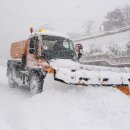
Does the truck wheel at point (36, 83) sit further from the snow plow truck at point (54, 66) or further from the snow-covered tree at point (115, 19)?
the snow-covered tree at point (115, 19)

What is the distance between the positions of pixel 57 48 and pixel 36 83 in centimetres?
159

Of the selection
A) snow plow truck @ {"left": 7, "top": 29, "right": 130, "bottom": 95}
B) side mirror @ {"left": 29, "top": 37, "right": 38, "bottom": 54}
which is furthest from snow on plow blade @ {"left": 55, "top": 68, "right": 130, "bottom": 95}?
side mirror @ {"left": 29, "top": 37, "right": 38, "bottom": 54}

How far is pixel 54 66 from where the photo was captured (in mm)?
10195

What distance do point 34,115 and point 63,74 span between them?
159 centimetres

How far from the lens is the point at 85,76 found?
9.45 meters

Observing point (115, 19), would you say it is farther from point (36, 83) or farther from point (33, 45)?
point (36, 83)

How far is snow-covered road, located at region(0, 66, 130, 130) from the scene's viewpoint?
7.62 meters

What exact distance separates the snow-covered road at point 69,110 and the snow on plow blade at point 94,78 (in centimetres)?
27

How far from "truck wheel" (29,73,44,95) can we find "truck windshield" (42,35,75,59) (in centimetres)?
83

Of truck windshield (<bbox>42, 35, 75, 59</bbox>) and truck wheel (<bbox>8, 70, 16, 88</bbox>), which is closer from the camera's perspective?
truck windshield (<bbox>42, 35, 75, 59</bbox>)

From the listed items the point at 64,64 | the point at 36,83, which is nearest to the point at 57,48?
the point at 64,64

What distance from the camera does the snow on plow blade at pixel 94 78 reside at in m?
9.38

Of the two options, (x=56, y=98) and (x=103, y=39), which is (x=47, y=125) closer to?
(x=56, y=98)

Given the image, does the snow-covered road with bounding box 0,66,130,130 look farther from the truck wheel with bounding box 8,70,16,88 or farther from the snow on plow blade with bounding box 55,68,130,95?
the truck wheel with bounding box 8,70,16,88
